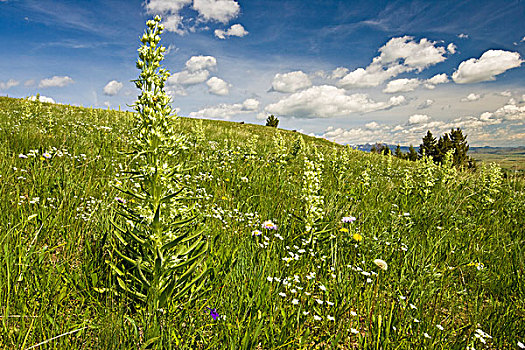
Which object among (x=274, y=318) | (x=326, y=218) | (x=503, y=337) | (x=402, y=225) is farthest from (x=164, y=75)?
(x=402, y=225)

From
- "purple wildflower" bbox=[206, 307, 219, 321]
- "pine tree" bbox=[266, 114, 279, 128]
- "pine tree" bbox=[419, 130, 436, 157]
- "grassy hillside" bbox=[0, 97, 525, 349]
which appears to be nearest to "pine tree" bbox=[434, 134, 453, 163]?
"pine tree" bbox=[419, 130, 436, 157]

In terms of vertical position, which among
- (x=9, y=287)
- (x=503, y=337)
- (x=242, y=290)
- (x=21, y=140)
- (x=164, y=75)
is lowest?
(x=503, y=337)

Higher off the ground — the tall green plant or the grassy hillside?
the tall green plant

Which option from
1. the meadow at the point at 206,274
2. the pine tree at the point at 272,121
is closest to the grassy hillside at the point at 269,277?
the meadow at the point at 206,274

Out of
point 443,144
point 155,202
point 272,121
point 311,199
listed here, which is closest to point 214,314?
point 155,202

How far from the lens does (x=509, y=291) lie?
3.09 metres

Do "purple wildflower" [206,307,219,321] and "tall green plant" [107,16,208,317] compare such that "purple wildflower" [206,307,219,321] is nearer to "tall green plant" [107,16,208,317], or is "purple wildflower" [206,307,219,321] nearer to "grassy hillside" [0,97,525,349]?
"grassy hillside" [0,97,525,349]

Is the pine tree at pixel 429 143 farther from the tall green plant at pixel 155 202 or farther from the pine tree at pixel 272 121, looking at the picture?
the tall green plant at pixel 155 202

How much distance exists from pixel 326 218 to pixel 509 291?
216cm

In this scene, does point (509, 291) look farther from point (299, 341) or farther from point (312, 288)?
point (299, 341)

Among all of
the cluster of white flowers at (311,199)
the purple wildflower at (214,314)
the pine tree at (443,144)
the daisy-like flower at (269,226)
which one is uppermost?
the pine tree at (443,144)

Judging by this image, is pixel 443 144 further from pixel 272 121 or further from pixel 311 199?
pixel 311 199

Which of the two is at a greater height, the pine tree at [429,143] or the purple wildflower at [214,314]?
the pine tree at [429,143]

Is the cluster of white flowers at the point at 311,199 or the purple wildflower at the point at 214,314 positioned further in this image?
the cluster of white flowers at the point at 311,199
